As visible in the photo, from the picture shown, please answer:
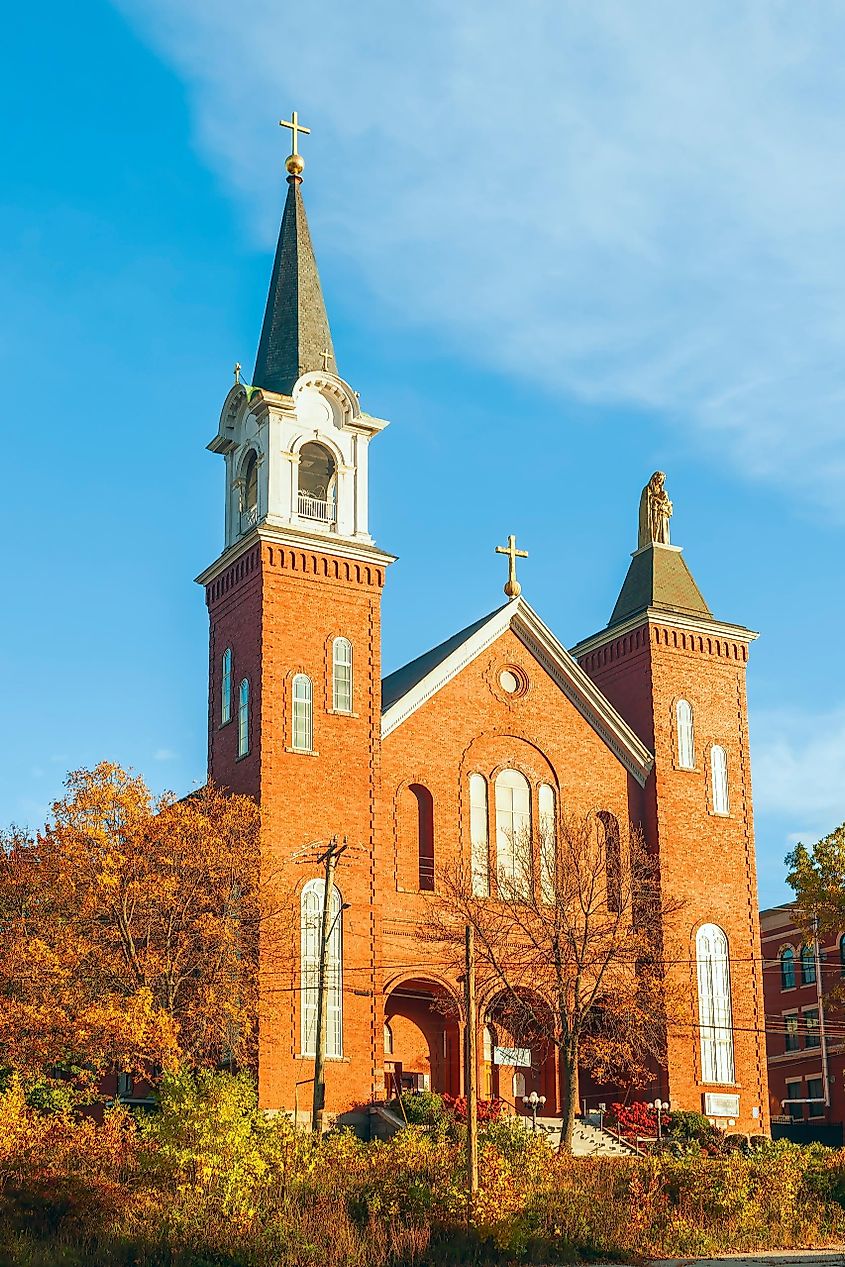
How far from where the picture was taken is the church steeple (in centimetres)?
5225

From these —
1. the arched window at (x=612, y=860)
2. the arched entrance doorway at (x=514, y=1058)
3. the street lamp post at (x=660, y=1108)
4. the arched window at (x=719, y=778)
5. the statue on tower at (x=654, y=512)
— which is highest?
the statue on tower at (x=654, y=512)

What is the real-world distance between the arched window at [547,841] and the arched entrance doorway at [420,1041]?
13.4ft

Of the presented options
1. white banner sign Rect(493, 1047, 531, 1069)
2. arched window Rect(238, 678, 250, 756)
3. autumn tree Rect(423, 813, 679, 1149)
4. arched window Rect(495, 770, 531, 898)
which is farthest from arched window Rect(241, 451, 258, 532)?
white banner sign Rect(493, 1047, 531, 1069)

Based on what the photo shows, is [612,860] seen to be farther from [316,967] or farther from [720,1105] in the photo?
[316,967]

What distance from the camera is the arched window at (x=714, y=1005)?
5059 cm

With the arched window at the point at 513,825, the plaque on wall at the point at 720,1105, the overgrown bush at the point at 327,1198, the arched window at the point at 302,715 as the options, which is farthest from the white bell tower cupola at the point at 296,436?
the plaque on wall at the point at 720,1105

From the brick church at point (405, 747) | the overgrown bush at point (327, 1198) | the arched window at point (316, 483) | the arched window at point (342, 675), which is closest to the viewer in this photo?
the overgrown bush at point (327, 1198)

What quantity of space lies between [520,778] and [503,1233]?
63.8 ft

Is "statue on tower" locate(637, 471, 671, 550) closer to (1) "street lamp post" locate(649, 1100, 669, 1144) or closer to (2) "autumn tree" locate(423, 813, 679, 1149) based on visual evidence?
(2) "autumn tree" locate(423, 813, 679, 1149)

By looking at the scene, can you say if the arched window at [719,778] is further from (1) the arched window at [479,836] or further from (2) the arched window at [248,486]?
(2) the arched window at [248,486]

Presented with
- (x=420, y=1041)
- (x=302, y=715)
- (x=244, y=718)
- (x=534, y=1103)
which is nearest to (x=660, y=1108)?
(x=534, y=1103)

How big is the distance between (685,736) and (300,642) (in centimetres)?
1333

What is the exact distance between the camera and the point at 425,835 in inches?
1935

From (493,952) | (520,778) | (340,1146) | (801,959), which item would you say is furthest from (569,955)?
(801,959)
